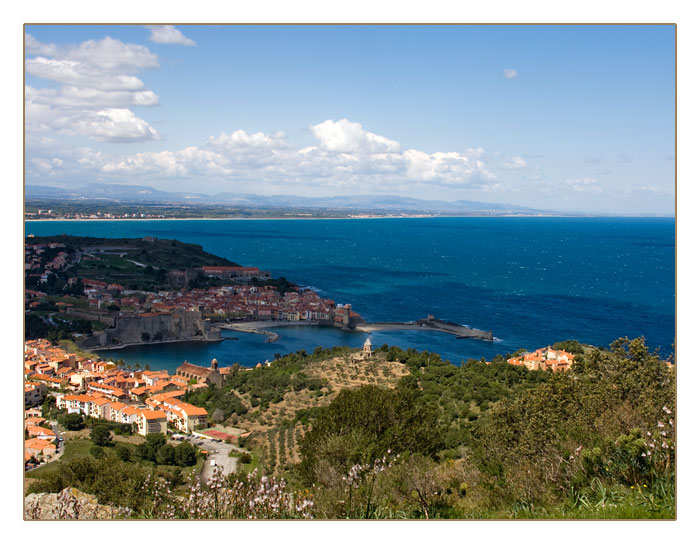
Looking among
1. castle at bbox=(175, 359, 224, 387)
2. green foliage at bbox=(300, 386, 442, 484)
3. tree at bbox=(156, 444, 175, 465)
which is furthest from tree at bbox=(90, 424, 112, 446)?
castle at bbox=(175, 359, 224, 387)

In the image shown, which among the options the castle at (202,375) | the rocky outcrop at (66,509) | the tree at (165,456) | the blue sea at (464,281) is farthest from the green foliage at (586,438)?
the castle at (202,375)

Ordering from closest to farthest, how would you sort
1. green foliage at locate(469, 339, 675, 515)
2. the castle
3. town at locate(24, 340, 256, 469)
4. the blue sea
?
green foliage at locate(469, 339, 675, 515) < town at locate(24, 340, 256, 469) < the castle < the blue sea

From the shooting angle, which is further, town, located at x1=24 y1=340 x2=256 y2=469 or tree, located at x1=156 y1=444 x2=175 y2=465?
town, located at x1=24 y1=340 x2=256 y2=469

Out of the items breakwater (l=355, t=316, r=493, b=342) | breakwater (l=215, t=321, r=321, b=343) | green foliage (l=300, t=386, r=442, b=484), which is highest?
green foliage (l=300, t=386, r=442, b=484)

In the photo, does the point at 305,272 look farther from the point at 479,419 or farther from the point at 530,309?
the point at 479,419

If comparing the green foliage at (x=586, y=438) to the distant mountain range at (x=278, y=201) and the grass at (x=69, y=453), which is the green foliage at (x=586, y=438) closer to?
the grass at (x=69, y=453)

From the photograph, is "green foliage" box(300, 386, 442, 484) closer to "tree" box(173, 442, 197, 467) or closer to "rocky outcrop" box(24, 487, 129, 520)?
"rocky outcrop" box(24, 487, 129, 520)

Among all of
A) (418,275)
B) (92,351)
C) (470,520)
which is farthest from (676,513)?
(418,275)

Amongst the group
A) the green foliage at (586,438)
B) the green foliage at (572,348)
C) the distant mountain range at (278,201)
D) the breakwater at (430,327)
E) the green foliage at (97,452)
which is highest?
the distant mountain range at (278,201)
